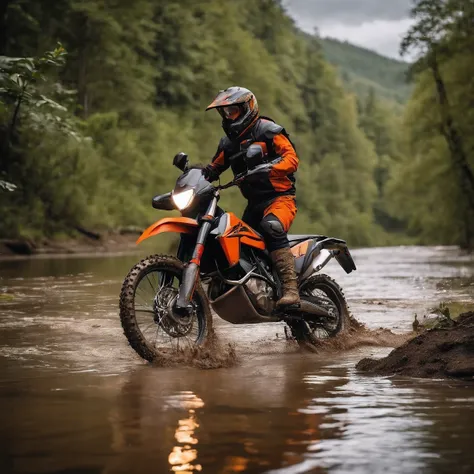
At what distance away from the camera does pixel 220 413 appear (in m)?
6.00

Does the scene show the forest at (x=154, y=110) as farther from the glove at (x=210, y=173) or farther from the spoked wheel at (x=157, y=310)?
the spoked wheel at (x=157, y=310)

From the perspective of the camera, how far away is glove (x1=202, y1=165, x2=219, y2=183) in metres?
9.09

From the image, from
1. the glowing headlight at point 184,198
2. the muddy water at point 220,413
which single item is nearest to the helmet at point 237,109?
the glowing headlight at point 184,198

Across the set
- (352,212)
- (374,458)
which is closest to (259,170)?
(374,458)

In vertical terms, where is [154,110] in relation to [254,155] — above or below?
above

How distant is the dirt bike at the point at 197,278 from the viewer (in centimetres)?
834

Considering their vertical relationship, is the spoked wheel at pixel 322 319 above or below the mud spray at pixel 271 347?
above

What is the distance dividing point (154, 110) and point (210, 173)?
55773 mm

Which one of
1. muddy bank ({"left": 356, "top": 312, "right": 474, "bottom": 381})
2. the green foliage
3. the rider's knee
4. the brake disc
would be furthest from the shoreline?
muddy bank ({"left": 356, "top": 312, "right": 474, "bottom": 381})

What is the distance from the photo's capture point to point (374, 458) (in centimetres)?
475

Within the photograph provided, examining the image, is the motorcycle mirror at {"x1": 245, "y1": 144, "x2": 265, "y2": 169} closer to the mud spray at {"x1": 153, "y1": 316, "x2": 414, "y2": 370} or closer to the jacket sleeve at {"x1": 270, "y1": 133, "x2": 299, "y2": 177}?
the jacket sleeve at {"x1": 270, "y1": 133, "x2": 299, "y2": 177}

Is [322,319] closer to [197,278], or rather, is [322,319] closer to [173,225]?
[197,278]

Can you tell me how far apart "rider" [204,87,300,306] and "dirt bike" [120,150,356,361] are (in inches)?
5.0

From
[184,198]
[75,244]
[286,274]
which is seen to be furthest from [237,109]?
[75,244]
